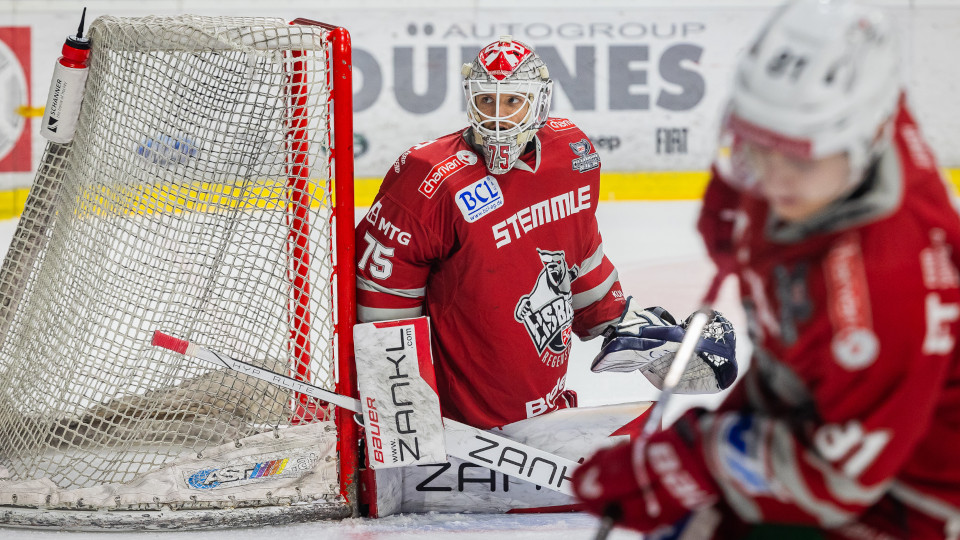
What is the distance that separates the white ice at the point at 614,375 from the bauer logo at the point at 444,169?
1.66 feet

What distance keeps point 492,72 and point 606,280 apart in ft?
1.98

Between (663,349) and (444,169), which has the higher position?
(444,169)

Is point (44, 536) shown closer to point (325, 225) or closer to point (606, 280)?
point (325, 225)

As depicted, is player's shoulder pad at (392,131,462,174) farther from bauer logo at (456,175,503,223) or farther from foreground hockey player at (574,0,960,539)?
foreground hockey player at (574,0,960,539)

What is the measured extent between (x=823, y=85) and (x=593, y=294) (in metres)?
1.52

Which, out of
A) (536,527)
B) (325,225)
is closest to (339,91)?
(325,225)

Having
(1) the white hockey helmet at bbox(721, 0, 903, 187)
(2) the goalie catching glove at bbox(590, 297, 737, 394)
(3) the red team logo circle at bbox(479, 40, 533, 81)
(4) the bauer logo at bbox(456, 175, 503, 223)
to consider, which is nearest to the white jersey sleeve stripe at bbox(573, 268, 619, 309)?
(2) the goalie catching glove at bbox(590, 297, 737, 394)

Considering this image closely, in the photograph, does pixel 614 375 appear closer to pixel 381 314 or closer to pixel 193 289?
pixel 381 314

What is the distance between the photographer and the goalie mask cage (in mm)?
2111

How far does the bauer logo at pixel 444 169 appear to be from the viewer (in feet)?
6.84

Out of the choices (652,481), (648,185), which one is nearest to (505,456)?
(652,481)

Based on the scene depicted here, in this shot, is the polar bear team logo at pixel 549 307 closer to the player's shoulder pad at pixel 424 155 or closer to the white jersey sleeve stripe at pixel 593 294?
the white jersey sleeve stripe at pixel 593 294

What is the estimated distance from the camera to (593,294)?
95.4 inches

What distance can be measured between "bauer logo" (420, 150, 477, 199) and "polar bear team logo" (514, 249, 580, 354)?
0.25 meters
